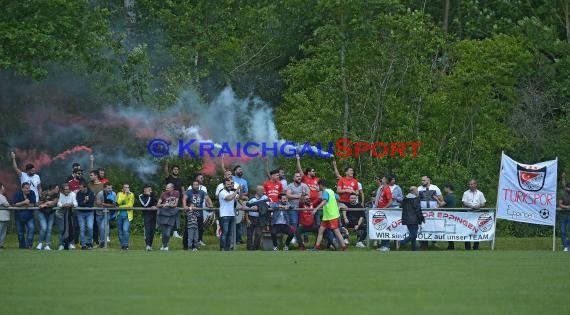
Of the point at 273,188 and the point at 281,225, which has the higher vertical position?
the point at 273,188

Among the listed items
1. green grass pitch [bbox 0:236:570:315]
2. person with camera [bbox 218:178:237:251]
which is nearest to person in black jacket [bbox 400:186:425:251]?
green grass pitch [bbox 0:236:570:315]

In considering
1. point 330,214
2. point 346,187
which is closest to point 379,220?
point 330,214

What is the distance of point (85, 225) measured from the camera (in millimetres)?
31625

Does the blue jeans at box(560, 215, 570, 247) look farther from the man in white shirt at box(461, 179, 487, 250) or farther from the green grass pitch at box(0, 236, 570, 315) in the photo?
the green grass pitch at box(0, 236, 570, 315)

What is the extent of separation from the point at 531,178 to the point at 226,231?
803 cm

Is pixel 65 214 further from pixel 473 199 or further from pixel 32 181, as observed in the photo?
pixel 473 199

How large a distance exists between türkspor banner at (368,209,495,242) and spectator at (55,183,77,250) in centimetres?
761

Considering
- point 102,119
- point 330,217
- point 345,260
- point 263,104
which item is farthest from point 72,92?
point 345,260

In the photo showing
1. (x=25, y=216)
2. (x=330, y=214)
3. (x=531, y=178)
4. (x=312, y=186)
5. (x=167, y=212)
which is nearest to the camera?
(x=330, y=214)

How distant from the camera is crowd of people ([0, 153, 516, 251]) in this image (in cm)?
3133

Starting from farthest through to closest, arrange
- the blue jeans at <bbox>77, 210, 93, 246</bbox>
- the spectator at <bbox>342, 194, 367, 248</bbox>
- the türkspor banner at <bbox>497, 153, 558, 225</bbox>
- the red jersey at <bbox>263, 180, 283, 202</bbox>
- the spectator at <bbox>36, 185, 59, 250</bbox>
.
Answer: the red jersey at <bbox>263, 180, 283, 202</bbox>, the spectator at <bbox>342, 194, 367, 248</bbox>, the türkspor banner at <bbox>497, 153, 558, 225</bbox>, the spectator at <bbox>36, 185, 59, 250</bbox>, the blue jeans at <bbox>77, 210, 93, 246</bbox>

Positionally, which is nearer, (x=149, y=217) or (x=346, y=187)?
(x=149, y=217)

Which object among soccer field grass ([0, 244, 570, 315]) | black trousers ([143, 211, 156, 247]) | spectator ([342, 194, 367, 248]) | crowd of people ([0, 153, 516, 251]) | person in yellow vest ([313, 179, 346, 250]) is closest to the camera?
soccer field grass ([0, 244, 570, 315])

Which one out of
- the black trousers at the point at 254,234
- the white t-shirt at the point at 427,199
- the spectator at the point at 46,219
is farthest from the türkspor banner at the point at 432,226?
the spectator at the point at 46,219
